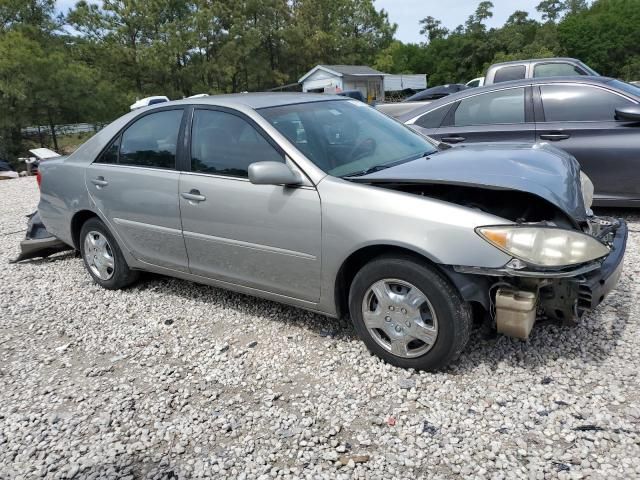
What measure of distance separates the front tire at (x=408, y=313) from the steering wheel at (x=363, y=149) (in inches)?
32.3

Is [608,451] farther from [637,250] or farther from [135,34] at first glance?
[135,34]

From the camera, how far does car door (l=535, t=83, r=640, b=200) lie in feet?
16.5

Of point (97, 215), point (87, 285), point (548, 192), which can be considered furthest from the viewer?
point (87, 285)

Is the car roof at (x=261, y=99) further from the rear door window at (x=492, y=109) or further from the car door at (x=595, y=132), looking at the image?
the car door at (x=595, y=132)

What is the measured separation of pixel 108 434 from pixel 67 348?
126cm

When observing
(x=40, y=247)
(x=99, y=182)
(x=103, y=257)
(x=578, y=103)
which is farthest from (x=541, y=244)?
(x=40, y=247)

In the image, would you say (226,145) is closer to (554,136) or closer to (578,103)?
(554,136)

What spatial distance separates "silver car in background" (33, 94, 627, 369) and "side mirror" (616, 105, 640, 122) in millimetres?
1943

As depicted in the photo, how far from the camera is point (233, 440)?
99.7 inches

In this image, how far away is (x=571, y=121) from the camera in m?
5.33

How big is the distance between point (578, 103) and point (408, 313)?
3795 mm

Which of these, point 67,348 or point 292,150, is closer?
point 292,150

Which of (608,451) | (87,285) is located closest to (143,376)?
(87,285)

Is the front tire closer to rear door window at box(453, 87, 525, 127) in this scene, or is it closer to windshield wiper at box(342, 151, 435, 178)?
windshield wiper at box(342, 151, 435, 178)
